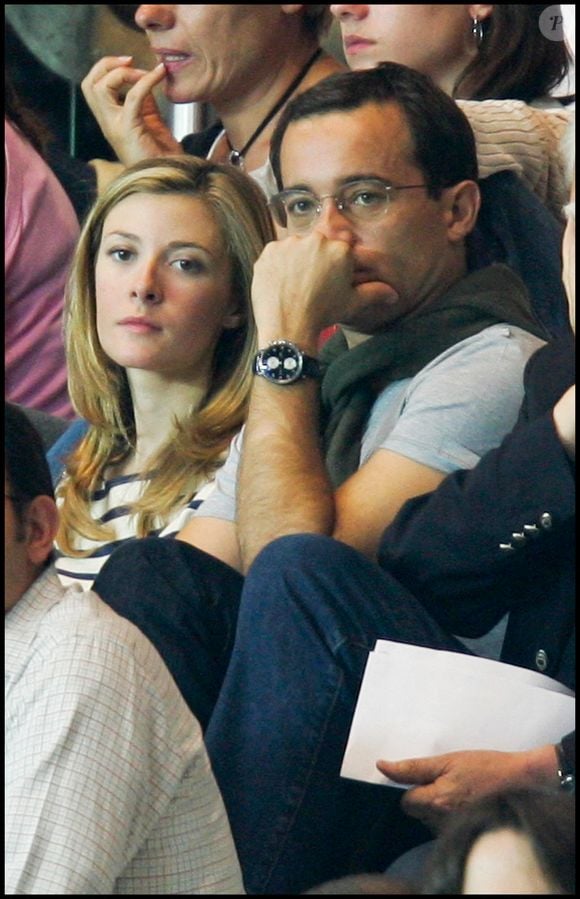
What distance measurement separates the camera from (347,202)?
2.10 metres

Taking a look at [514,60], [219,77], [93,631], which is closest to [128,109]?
[219,77]

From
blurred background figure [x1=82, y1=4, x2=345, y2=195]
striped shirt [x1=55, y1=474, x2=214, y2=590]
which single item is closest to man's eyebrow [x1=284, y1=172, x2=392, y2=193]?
striped shirt [x1=55, y1=474, x2=214, y2=590]

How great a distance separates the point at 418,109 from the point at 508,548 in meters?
0.73

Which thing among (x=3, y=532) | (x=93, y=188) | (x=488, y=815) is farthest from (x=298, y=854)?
(x=93, y=188)

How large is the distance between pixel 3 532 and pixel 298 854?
0.39 meters

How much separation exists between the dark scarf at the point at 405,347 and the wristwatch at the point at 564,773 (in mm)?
566

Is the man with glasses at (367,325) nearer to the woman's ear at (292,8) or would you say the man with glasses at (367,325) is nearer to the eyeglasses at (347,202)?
the eyeglasses at (347,202)

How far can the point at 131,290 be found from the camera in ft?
7.52

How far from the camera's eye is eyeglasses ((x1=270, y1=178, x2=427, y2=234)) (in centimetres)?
209

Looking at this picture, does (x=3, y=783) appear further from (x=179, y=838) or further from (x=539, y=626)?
(x=539, y=626)

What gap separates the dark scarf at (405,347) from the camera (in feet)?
6.57

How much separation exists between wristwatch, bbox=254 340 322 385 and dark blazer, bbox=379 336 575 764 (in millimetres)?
346

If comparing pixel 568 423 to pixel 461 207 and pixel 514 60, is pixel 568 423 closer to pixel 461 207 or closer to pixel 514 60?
pixel 461 207

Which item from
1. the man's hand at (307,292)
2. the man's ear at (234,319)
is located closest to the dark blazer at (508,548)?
the man's hand at (307,292)
